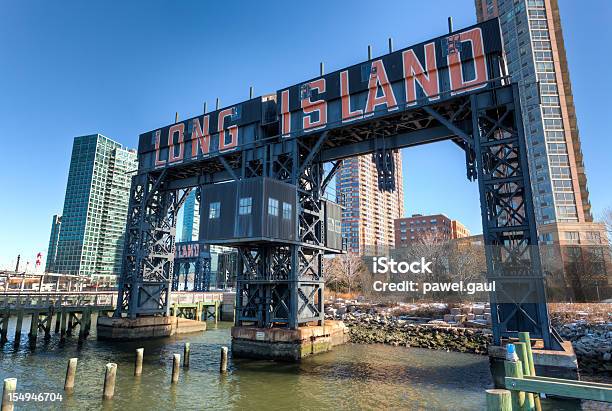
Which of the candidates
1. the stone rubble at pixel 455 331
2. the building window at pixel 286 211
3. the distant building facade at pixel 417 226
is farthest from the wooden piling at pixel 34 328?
the distant building facade at pixel 417 226

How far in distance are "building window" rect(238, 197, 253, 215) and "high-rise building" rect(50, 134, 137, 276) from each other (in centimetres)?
14357

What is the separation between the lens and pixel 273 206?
2408 cm

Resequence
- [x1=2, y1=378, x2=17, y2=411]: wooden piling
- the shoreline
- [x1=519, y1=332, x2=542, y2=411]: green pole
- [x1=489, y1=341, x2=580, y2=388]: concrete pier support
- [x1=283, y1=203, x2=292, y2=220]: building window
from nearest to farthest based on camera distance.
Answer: [x1=519, y1=332, x2=542, y2=411]: green pole, [x1=2, y1=378, x2=17, y2=411]: wooden piling, [x1=489, y1=341, x2=580, y2=388]: concrete pier support, the shoreline, [x1=283, y1=203, x2=292, y2=220]: building window

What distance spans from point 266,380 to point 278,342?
445 cm

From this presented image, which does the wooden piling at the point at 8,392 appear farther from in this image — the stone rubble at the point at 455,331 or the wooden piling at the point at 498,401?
the stone rubble at the point at 455,331

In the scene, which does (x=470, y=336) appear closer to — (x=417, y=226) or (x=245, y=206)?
(x=245, y=206)

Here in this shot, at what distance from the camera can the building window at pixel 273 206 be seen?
2383 centimetres

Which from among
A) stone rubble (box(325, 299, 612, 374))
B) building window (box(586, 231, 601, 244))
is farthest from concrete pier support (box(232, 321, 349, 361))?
building window (box(586, 231, 601, 244))

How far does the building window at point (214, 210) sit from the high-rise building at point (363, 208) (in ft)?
438

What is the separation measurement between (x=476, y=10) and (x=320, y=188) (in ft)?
383

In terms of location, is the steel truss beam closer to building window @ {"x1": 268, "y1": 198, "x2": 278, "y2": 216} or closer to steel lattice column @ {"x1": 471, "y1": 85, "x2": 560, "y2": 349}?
steel lattice column @ {"x1": 471, "y1": 85, "x2": 560, "y2": 349}

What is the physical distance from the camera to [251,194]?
2423 centimetres

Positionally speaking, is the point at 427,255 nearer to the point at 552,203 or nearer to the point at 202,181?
the point at 552,203

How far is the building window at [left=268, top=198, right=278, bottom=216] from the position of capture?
23.8 meters
